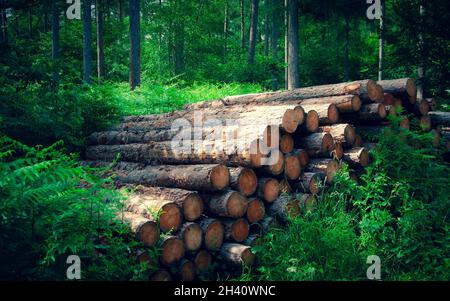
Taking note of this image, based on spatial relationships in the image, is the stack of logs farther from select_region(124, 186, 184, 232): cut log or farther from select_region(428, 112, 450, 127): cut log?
select_region(428, 112, 450, 127): cut log

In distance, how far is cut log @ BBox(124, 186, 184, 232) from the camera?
4.42m

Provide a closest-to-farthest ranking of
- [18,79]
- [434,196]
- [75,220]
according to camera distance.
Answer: [75,220] < [434,196] < [18,79]

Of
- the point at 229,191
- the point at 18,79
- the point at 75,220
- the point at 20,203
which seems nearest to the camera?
the point at 20,203

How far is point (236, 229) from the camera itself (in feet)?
15.9

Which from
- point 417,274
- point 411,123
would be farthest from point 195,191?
point 411,123

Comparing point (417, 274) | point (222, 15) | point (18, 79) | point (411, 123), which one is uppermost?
point (222, 15)

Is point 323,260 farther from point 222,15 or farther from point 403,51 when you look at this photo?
point 222,15

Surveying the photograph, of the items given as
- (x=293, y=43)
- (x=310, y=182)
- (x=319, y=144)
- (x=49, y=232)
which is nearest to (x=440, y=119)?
(x=319, y=144)

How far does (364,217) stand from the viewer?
16.2ft

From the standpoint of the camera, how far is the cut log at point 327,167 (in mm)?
5740

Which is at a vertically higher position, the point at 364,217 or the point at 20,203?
the point at 20,203

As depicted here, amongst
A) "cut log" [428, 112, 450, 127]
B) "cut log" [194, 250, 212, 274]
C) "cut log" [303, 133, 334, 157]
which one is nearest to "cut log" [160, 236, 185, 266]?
"cut log" [194, 250, 212, 274]

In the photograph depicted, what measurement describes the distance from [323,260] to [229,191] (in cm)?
141

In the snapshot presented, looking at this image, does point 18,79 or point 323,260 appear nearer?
point 323,260
